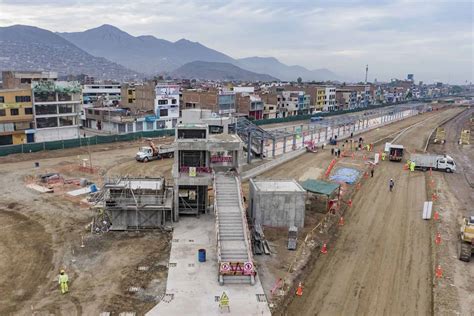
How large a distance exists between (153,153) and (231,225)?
104 feet

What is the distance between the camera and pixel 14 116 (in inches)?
2479

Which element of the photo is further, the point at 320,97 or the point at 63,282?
the point at 320,97

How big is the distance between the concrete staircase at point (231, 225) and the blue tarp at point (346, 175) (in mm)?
19626

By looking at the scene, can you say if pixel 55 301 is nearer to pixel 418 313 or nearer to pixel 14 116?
pixel 418 313

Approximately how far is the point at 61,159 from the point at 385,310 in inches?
1917

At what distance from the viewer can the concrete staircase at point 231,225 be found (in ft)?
72.3

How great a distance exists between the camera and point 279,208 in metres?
29.3

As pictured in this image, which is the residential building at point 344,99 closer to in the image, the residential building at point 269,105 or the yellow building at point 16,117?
the residential building at point 269,105

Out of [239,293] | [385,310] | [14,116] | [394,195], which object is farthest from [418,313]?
[14,116]

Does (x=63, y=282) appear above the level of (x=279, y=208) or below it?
below

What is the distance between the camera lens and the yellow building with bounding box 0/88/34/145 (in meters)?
61.6

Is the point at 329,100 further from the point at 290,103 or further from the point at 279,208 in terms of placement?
the point at 279,208

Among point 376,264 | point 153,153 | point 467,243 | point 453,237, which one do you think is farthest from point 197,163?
point 153,153

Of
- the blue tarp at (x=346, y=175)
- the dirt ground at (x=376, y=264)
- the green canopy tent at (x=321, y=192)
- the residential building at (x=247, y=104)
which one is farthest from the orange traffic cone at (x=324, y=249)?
the residential building at (x=247, y=104)
